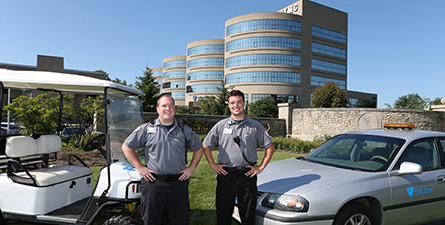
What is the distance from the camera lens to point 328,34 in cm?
6662

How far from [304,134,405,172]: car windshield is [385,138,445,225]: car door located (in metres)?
0.20

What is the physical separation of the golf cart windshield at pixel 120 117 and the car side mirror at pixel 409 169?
11.4 feet

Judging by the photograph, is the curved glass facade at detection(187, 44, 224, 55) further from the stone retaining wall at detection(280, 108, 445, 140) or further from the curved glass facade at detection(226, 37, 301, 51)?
the stone retaining wall at detection(280, 108, 445, 140)

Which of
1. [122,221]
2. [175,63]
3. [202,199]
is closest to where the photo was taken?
[122,221]

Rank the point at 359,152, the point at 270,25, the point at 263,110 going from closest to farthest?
the point at 359,152
the point at 263,110
the point at 270,25

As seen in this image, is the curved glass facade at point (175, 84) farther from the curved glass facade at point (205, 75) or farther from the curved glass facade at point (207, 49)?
the curved glass facade at point (207, 49)

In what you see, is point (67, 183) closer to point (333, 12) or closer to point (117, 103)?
point (117, 103)

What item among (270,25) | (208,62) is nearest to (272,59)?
(270,25)

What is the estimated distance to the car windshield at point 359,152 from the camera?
3988 millimetres

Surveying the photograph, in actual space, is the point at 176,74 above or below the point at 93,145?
above

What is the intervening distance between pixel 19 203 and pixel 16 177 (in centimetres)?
32

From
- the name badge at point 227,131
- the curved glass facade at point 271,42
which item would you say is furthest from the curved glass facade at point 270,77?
the name badge at point 227,131

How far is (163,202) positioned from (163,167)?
13.2 inches

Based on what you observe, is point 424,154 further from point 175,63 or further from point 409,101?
point 175,63
